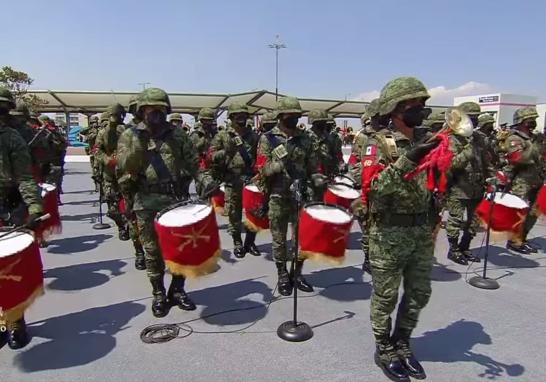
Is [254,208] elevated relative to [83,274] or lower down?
elevated

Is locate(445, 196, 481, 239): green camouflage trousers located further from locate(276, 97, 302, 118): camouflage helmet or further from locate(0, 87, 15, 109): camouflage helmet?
locate(0, 87, 15, 109): camouflage helmet

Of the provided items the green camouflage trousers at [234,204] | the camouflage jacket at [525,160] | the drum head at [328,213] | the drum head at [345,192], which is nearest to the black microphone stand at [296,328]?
the drum head at [328,213]

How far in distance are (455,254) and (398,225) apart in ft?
10.6

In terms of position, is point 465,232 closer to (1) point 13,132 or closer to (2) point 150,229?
(2) point 150,229

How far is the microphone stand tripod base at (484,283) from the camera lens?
429cm

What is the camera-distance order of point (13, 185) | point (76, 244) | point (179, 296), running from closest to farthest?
point (13, 185) → point (179, 296) → point (76, 244)

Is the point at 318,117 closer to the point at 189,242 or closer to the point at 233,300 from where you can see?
the point at 233,300

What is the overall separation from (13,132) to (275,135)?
7.87ft

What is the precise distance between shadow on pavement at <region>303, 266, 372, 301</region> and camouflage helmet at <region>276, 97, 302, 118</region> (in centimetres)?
191

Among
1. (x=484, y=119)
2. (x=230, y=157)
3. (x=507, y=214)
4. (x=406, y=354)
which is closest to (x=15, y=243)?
(x=406, y=354)

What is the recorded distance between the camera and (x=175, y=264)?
297 centimetres

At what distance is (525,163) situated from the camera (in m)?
5.55

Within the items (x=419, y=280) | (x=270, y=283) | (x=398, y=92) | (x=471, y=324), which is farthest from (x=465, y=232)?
(x=398, y=92)

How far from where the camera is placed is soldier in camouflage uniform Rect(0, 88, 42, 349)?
9.96ft
